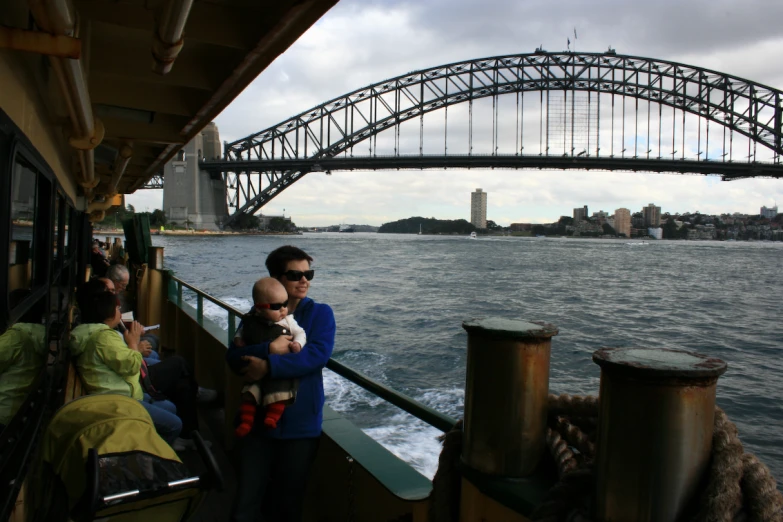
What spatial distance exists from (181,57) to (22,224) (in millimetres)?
1216

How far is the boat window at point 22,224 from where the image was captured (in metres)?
1.88

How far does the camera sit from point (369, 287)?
78.9ft

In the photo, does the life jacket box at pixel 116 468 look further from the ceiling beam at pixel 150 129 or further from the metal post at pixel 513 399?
the ceiling beam at pixel 150 129

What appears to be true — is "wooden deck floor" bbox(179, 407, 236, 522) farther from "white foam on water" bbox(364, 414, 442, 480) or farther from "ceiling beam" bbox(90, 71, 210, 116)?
"white foam on water" bbox(364, 414, 442, 480)

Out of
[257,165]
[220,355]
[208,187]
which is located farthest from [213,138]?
[220,355]

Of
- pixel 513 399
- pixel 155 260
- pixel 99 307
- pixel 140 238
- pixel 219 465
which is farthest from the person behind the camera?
pixel 140 238

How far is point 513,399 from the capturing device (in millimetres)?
1398

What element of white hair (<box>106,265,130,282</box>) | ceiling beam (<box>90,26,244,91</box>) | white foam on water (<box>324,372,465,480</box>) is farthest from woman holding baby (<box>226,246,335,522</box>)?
white hair (<box>106,265,130,282</box>)

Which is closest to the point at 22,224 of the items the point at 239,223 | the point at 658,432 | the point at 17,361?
the point at 17,361

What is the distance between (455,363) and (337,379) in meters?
3.34

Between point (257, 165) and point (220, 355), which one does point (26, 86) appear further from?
point (257, 165)

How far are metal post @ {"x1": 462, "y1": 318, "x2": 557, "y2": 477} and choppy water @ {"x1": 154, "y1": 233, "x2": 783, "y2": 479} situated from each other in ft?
14.6

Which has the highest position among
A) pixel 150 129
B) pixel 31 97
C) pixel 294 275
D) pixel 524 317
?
pixel 150 129

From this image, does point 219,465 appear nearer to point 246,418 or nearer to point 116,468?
point 246,418
